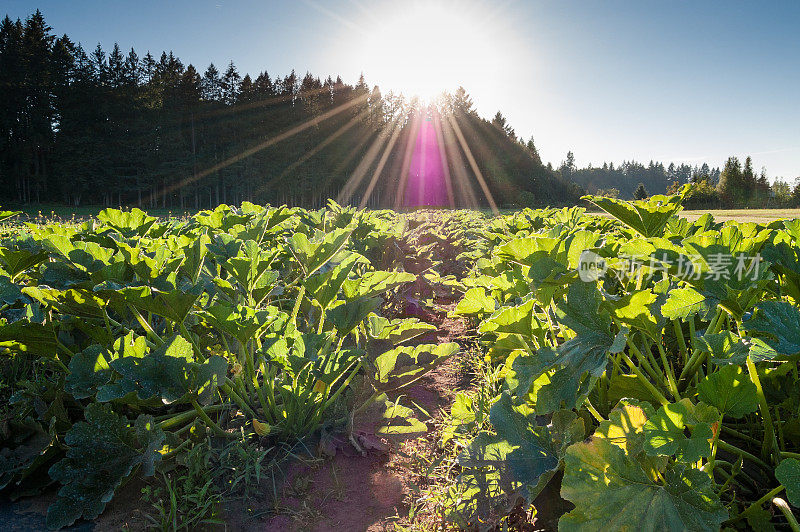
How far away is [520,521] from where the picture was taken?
1516mm

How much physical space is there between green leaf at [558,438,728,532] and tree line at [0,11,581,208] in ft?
170

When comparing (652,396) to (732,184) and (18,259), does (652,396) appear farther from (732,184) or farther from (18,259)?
(732,184)

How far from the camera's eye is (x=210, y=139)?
55.1 metres

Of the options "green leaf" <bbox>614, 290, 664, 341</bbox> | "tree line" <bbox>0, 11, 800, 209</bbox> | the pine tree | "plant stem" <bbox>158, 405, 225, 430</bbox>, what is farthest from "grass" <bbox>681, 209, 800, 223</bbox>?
the pine tree

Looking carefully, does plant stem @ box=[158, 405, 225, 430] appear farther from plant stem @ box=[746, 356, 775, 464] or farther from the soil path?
plant stem @ box=[746, 356, 775, 464]

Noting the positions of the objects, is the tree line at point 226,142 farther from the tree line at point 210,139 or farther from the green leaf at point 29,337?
the green leaf at point 29,337

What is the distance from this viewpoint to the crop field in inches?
38.5

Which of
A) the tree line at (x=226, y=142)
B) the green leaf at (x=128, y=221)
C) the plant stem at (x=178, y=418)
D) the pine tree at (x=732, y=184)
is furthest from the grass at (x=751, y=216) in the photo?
the pine tree at (x=732, y=184)

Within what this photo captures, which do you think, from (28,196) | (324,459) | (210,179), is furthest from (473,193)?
(324,459)

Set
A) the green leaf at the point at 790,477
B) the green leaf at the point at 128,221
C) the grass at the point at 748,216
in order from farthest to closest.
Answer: the grass at the point at 748,216 < the green leaf at the point at 128,221 < the green leaf at the point at 790,477

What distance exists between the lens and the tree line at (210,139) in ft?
137

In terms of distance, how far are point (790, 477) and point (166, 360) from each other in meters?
1.71

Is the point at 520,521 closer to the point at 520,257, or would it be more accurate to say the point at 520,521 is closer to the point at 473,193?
the point at 520,257

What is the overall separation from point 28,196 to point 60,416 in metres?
54.8
